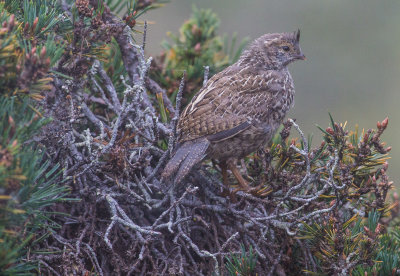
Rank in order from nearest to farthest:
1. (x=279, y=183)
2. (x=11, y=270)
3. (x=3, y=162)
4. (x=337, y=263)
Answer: (x=3, y=162) → (x=11, y=270) → (x=337, y=263) → (x=279, y=183)

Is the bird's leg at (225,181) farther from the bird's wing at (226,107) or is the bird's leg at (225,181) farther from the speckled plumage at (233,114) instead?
the bird's wing at (226,107)

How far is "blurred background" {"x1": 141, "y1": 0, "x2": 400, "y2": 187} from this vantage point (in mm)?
10039

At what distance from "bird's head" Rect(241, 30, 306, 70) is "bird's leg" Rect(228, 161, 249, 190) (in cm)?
115

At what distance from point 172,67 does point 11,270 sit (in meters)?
2.28

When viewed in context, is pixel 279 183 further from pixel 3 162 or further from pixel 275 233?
pixel 3 162

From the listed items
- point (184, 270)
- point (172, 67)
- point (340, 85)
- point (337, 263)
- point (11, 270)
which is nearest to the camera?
point (11, 270)

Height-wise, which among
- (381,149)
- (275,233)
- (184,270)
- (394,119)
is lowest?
(184,270)

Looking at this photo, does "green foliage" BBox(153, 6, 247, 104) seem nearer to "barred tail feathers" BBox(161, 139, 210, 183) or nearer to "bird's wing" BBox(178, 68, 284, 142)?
"bird's wing" BBox(178, 68, 284, 142)

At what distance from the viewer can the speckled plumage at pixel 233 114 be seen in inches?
142

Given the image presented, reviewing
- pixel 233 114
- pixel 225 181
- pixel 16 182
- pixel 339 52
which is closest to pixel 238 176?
pixel 225 181

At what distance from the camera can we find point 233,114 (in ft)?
12.3

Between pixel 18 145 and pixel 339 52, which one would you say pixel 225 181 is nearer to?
pixel 18 145

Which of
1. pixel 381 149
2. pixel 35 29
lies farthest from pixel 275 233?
pixel 35 29

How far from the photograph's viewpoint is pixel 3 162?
1.94m
